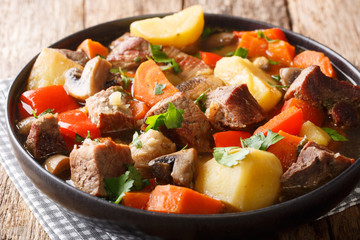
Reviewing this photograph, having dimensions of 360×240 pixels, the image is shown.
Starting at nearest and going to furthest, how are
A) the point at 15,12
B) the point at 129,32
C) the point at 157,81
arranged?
the point at 157,81
the point at 129,32
the point at 15,12

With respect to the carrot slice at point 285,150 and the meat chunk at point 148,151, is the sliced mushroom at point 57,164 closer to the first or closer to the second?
the meat chunk at point 148,151

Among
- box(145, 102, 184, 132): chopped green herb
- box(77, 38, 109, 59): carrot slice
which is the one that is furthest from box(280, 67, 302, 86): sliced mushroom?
box(77, 38, 109, 59): carrot slice

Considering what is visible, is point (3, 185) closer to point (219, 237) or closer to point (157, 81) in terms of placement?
point (157, 81)

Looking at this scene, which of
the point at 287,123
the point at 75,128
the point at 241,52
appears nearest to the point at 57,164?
the point at 75,128

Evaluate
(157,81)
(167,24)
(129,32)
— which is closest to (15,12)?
(129,32)

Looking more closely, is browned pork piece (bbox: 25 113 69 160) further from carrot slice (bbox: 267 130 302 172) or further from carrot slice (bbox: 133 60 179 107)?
carrot slice (bbox: 267 130 302 172)

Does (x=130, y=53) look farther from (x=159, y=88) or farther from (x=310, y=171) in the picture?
(x=310, y=171)
